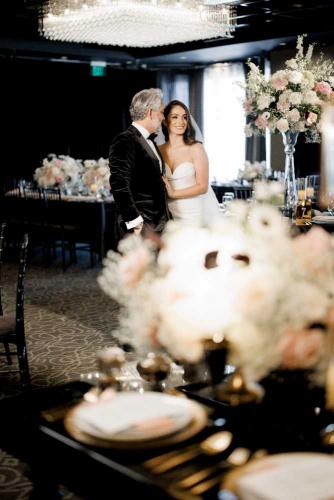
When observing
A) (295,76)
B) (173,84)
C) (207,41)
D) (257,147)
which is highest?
(207,41)

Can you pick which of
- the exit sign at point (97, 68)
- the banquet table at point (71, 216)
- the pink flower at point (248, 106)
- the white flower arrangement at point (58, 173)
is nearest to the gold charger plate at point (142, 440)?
the pink flower at point (248, 106)

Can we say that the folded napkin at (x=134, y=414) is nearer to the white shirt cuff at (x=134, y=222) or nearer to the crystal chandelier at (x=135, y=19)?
the white shirt cuff at (x=134, y=222)

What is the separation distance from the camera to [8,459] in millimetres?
3520

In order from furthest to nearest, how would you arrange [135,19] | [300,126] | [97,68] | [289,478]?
[97,68], [135,19], [300,126], [289,478]

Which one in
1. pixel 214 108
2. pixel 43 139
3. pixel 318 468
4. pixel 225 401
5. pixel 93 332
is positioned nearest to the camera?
pixel 318 468

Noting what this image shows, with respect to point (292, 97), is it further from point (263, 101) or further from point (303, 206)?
point (303, 206)

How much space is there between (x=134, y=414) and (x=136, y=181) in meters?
2.96

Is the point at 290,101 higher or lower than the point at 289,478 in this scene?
higher

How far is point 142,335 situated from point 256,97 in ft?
12.9

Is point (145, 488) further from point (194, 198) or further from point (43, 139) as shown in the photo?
point (43, 139)

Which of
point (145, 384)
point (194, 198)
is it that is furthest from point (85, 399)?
point (194, 198)

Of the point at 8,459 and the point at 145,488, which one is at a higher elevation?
the point at 145,488

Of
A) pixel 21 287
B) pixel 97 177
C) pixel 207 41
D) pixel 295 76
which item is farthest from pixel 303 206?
pixel 207 41

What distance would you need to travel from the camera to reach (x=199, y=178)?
Result: 5340mm
